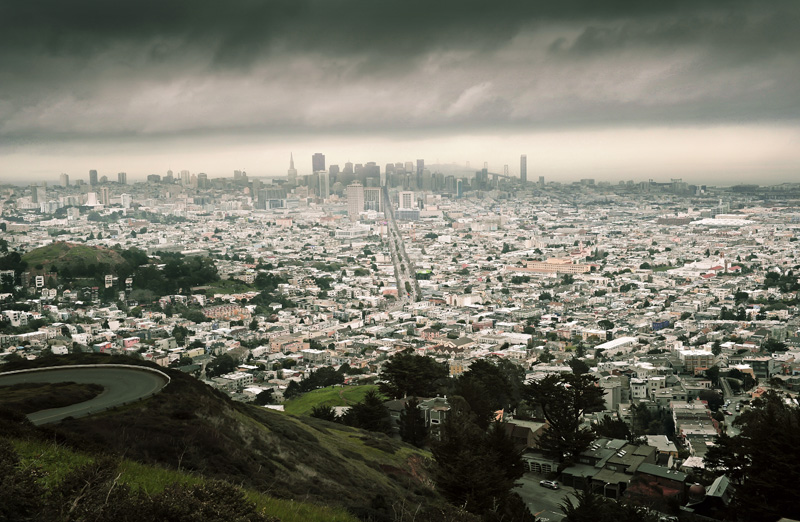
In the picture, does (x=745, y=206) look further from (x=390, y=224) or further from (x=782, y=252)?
(x=390, y=224)

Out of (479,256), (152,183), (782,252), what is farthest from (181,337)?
(152,183)

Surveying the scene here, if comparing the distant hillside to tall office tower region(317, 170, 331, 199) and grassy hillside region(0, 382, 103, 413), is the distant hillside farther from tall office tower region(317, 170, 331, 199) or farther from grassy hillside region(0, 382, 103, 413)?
tall office tower region(317, 170, 331, 199)

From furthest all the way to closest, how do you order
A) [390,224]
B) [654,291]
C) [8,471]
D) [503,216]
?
[503,216]
[390,224]
[654,291]
[8,471]

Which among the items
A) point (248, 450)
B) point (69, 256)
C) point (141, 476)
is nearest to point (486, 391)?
point (248, 450)

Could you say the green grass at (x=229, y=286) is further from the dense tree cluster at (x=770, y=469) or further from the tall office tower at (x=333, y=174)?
the tall office tower at (x=333, y=174)

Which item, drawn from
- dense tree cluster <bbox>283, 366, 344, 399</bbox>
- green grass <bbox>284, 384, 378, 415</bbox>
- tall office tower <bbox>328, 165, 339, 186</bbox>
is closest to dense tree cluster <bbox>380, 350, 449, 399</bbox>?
green grass <bbox>284, 384, 378, 415</bbox>

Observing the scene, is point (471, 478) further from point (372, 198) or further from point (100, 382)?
point (372, 198)
